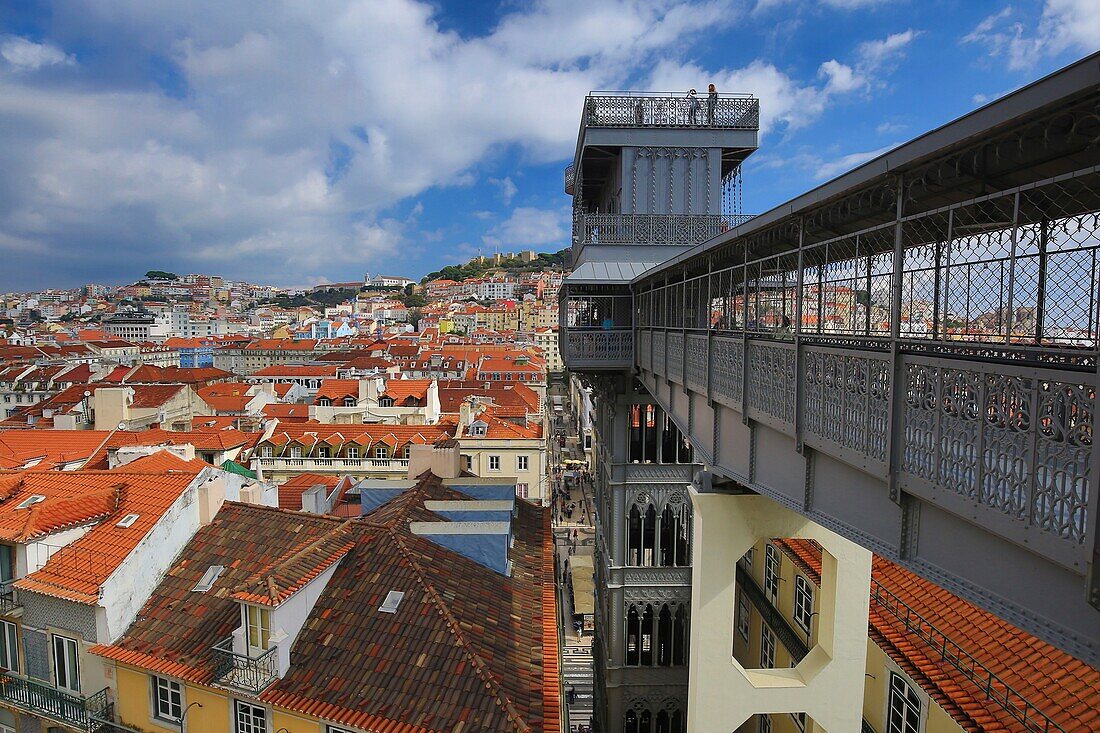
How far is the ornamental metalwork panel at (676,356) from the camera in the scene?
27.4 feet

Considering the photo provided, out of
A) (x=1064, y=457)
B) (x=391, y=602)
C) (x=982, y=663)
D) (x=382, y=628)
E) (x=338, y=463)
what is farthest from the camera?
(x=338, y=463)

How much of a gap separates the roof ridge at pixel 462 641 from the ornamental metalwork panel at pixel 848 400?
17.0ft

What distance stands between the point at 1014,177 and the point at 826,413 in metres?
1.81

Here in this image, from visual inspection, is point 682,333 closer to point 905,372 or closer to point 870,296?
point 870,296

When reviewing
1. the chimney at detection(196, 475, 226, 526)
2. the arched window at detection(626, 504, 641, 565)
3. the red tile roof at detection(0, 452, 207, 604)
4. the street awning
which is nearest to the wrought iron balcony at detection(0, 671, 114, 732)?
the red tile roof at detection(0, 452, 207, 604)

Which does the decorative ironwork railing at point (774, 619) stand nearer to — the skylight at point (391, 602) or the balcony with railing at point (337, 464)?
the skylight at point (391, 602)

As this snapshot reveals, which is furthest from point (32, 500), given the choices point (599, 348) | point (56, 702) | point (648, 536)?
point (648, 536)

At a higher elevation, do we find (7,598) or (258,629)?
(258,629)

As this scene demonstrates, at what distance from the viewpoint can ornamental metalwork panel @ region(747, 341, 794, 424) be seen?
5.06m

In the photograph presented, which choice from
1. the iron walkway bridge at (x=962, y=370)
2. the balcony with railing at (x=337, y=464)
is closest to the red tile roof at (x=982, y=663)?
the iron walkway bridge at (x=962, y=370)

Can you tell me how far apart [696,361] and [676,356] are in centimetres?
106

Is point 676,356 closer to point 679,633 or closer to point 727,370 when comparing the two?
point 727,370

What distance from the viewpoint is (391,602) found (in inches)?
379

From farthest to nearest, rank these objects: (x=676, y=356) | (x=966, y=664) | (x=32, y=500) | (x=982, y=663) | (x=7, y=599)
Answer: (x=32, y=500), (x=7, y=599), (x=676, y=356), (x=966, y=664), (x=982, y=663)
